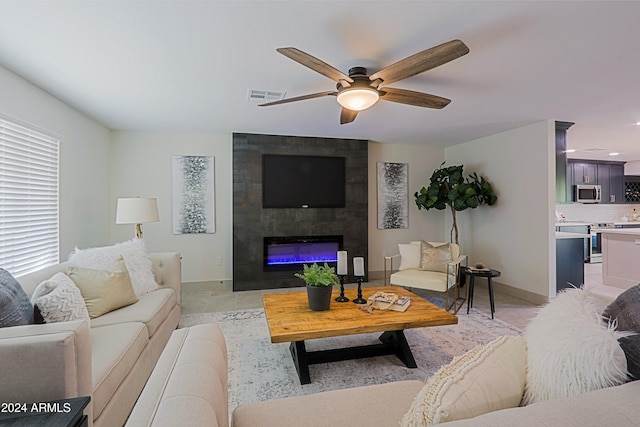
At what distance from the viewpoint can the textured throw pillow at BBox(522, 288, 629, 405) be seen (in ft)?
2.50

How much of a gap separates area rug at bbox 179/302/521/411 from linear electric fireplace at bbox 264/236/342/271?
148 centimetres

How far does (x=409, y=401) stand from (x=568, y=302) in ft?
2.18

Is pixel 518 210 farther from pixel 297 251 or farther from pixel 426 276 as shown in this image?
pixel 297 251

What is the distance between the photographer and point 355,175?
5062 millimetres

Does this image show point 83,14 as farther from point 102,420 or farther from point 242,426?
point 242,426

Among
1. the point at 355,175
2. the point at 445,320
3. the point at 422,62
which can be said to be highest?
the point at 422,62

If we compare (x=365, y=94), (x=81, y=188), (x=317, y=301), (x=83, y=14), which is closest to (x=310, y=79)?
(x=365, y=94)

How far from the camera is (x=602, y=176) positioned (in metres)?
7.01

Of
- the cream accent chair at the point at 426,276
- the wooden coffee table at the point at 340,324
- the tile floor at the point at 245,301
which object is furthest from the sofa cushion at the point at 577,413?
the tile floor at the point at 245,301

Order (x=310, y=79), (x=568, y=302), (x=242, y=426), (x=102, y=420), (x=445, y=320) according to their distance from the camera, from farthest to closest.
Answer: (x=310, y=79)
(x=445, y=320)
(x=102, y=420)
(x=242, y=426)
(x=568, y=302)

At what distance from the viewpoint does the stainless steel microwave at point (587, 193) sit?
6605 mm

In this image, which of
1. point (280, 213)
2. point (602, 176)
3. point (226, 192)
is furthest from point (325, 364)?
point (602, 176)

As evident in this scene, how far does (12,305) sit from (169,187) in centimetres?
340

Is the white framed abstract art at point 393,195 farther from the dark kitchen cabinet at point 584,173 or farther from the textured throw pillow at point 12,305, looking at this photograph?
the textured throw pillow at point 12,305
